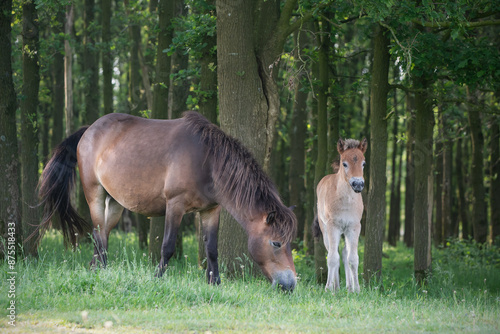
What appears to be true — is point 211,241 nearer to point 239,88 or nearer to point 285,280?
point 285,280

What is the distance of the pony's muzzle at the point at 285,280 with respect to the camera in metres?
7.51

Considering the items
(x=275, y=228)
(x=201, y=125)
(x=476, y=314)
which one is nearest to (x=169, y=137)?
(x=201, y=125)

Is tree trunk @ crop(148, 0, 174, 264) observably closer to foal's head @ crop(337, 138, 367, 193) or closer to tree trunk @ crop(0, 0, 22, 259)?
tree trunk @ crop(0, 0, 22, 259)

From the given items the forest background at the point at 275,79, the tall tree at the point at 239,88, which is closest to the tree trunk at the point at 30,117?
the forest background at the point at 275,79

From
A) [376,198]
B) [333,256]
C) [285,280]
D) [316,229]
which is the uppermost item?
[376,198]

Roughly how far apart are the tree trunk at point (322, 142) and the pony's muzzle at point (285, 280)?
573 cm

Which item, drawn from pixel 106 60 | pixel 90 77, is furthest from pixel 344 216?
pixel 90 77

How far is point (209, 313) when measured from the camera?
20.1 ft

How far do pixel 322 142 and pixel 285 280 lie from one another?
6.60 m

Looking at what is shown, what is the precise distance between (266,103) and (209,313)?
4910 mm

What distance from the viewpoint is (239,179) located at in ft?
26.3

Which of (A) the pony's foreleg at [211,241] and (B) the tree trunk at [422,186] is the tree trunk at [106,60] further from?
(A) the pony's foreleg at [211,241]

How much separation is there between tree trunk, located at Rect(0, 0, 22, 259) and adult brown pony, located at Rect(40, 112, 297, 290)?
4.18 feet

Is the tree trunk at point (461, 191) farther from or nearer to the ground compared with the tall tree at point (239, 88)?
nearer to the ground
